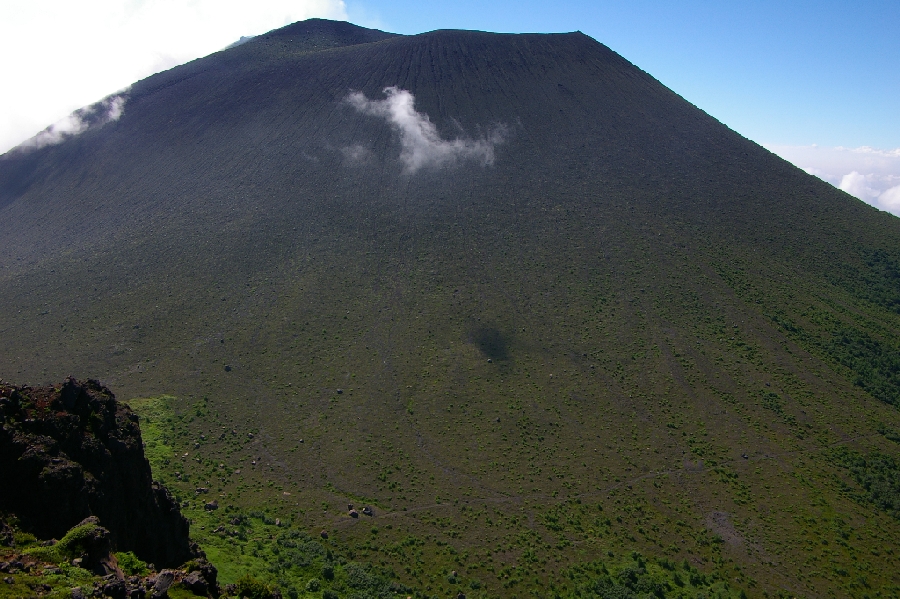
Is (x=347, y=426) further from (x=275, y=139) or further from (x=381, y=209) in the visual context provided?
(x=275, y=139)

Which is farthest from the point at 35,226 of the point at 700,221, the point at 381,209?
the point at 700,221

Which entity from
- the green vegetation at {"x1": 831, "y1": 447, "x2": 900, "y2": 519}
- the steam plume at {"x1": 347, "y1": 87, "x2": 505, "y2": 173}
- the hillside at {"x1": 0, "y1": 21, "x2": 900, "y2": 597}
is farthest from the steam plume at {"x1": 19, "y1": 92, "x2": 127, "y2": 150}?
the green vegetation at {"x1": 831, "y1": 447, "x2": 900, "y2": 519}


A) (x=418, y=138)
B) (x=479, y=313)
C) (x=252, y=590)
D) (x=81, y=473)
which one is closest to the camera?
(x=252, y=590)

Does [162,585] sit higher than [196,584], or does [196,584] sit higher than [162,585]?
[162,585]

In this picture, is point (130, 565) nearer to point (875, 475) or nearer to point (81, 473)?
point (81, 473)

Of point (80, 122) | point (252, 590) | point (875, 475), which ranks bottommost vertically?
point (875, 475)

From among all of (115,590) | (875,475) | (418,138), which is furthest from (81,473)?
(418,138)

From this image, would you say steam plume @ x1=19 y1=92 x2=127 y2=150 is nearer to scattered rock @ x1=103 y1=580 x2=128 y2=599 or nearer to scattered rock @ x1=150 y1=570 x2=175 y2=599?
scattered rock @ x1=150 y1=570 x2=175 y2=599
